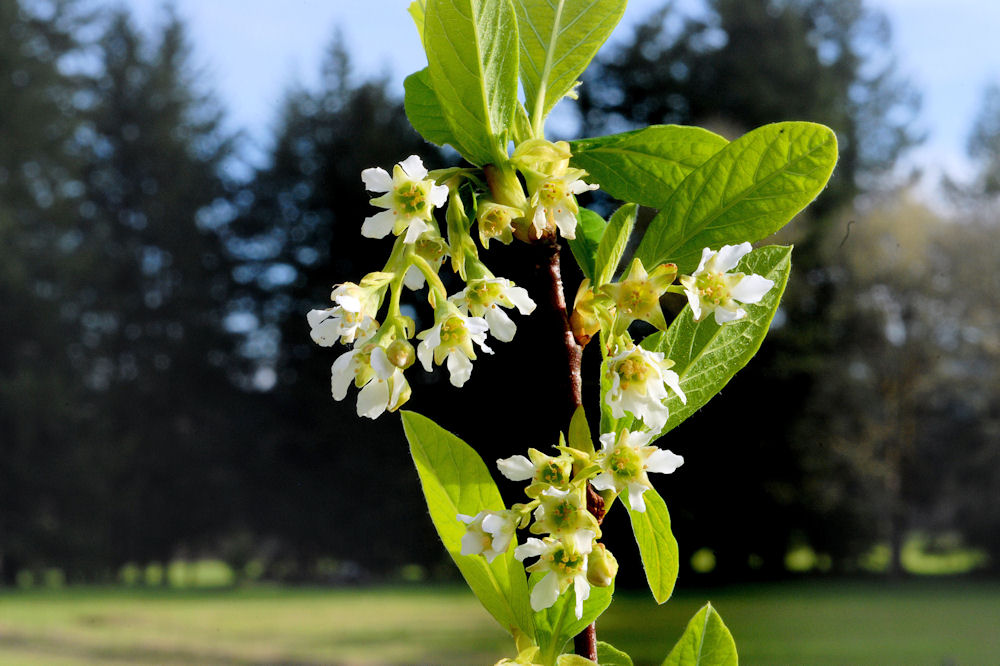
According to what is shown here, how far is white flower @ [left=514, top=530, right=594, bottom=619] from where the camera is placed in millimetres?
208

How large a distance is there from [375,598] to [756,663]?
2948 mm

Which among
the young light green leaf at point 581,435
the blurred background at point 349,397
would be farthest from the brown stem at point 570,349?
the blurred background at point 349,397

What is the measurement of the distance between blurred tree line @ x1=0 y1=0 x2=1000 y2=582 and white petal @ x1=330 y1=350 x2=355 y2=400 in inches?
192

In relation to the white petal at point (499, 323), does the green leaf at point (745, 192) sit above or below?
above

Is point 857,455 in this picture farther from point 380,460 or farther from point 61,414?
point 61,414

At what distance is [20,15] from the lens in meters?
7.50

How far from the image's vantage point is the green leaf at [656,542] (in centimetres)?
25

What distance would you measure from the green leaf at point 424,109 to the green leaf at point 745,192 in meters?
0.10

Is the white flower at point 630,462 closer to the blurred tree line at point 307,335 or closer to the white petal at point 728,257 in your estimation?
the white petal at point 728,257

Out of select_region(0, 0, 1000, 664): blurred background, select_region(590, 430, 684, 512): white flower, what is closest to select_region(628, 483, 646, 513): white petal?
select_region(590, 430, 684, 512): white flower

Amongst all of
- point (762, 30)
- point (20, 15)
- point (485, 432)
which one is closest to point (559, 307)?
point (485, 432)

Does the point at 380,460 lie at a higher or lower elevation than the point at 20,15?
lower

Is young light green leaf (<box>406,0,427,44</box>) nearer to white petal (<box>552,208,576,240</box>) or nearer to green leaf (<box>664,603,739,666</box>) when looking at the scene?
white petal (<box>552,208,576,240</box>)

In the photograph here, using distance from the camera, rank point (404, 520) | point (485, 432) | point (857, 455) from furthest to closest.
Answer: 1. point (404, 520)
2. point (857, 455)
3. point (485, 432)
